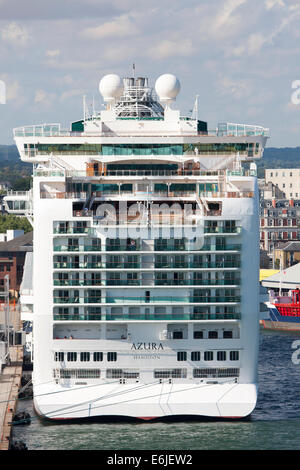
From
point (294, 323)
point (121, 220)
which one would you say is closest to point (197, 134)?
point (121, 220)

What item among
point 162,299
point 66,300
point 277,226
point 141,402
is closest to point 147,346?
point 162,299

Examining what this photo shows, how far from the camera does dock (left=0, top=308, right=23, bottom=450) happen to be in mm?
50656

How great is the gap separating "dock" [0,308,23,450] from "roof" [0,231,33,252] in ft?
121

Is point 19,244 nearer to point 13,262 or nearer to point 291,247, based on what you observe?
point 13,262

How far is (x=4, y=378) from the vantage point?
63.8 meters

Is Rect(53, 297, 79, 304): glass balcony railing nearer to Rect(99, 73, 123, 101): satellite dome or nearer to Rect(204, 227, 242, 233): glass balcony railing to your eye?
Rect(204, 227, 242, 233): glass balcony railing

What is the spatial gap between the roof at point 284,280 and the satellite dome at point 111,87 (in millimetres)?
44624

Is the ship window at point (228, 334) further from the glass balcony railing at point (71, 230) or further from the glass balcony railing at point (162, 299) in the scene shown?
the glass balcony railing at point (71, 230)

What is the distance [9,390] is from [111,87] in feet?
60.3

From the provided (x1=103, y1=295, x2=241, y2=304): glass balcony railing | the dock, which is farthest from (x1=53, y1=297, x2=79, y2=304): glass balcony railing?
the dock

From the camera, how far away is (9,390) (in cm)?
5994

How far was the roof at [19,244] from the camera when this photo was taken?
367ft

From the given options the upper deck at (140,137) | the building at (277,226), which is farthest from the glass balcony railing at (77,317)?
the building at (277,226)

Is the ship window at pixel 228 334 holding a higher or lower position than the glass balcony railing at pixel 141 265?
lower
